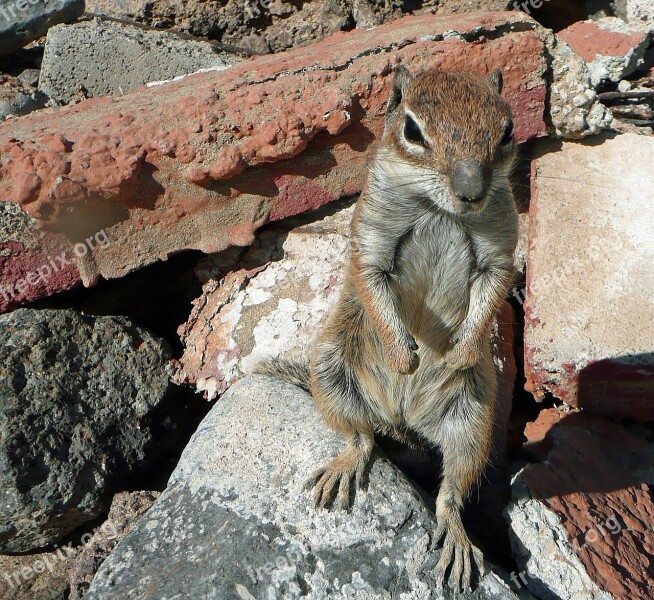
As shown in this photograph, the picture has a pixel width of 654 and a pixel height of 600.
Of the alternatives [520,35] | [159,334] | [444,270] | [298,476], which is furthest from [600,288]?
[159,334]

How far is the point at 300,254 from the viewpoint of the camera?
4223 mm

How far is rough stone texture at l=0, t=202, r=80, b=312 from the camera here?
3.69 meters

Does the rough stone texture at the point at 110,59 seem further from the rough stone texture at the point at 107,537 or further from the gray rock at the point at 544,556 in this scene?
the gray rock at the point at 544,556

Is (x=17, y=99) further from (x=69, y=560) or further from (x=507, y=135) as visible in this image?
(x=507, y=135)

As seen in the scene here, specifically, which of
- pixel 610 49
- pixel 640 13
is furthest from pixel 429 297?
pixel 640 13

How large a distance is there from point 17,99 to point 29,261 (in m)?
1.70

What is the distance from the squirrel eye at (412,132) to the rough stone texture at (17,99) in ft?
9.86

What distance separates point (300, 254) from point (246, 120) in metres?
0.79

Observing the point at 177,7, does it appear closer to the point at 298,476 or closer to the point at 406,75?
the point at 406,75

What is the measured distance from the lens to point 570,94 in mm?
4359

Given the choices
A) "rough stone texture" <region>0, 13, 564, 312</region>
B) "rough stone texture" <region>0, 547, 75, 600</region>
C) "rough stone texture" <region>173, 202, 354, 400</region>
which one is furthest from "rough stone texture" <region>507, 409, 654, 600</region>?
"rough stone texture" <region>0, 547, 75, 600</region>

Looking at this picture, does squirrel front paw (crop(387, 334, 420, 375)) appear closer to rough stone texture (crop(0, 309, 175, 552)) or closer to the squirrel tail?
the squirrel tail

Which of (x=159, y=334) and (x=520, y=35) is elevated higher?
(x=520, y=35)

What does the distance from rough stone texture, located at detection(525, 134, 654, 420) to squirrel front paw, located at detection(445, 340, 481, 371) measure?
615 mm
